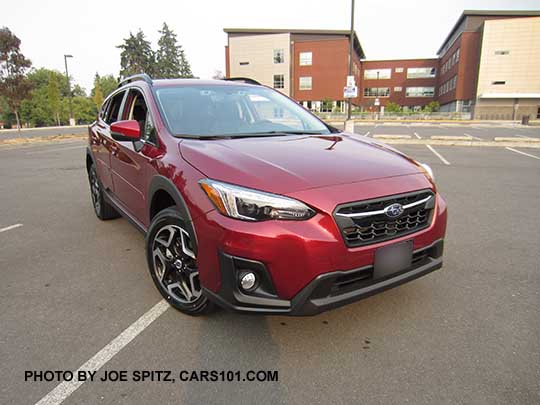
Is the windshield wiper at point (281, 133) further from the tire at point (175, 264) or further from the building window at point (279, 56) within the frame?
the building window at point (279, 56)

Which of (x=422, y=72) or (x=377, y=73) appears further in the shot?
(x=377, y=73)

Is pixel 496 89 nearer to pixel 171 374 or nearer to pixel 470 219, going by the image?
pixel 470 219

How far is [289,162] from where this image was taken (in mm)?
2301

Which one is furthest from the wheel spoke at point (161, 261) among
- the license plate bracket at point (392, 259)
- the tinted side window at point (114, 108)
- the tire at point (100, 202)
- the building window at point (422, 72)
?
the building window at point (422, 72)

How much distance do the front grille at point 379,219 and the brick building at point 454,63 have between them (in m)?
53.0

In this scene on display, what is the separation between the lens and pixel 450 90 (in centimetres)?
5762

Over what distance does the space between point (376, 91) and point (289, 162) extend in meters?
74.4

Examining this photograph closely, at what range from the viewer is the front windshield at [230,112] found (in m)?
2.96

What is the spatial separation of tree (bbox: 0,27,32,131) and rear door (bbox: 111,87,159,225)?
67.6 ft

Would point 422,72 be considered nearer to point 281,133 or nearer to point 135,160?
point 281,133

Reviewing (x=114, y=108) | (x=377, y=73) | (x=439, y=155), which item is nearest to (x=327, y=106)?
(x=377, y=73)

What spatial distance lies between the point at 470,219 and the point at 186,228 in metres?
4.24

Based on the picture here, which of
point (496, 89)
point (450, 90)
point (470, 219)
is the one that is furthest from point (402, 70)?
point (470, 219)

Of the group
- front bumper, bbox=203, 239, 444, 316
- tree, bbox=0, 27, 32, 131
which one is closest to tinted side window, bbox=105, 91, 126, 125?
front bumper, bbox=203, 239, 444, 316
